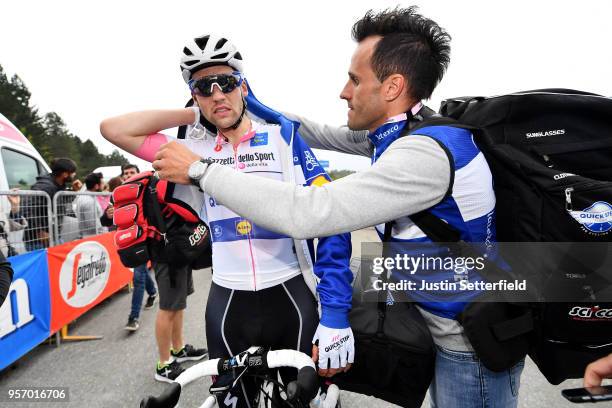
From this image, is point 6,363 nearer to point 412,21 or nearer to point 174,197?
point 174,197

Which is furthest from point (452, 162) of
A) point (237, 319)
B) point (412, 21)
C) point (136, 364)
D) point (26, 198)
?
point (26, 198)

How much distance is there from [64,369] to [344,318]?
4.11m

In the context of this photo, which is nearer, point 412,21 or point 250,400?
point 412,21

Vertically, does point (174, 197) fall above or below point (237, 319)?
above

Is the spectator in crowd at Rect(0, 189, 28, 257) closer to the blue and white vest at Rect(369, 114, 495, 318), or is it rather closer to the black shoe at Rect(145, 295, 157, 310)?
the black shoe at Rect(145, 295, 157, 310)

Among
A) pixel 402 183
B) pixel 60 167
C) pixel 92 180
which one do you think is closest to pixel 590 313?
pixel 402 183

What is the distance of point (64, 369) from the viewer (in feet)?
12.6

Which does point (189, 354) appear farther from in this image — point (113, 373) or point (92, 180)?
point (92, 180)

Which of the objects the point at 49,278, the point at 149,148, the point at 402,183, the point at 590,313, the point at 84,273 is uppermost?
the point at 149,148

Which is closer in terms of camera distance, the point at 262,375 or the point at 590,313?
the point at 590,313

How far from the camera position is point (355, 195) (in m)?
1.12

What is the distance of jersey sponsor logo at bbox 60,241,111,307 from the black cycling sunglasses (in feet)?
13.4

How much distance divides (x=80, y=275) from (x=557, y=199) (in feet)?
19.1

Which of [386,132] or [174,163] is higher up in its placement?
[386,132]
